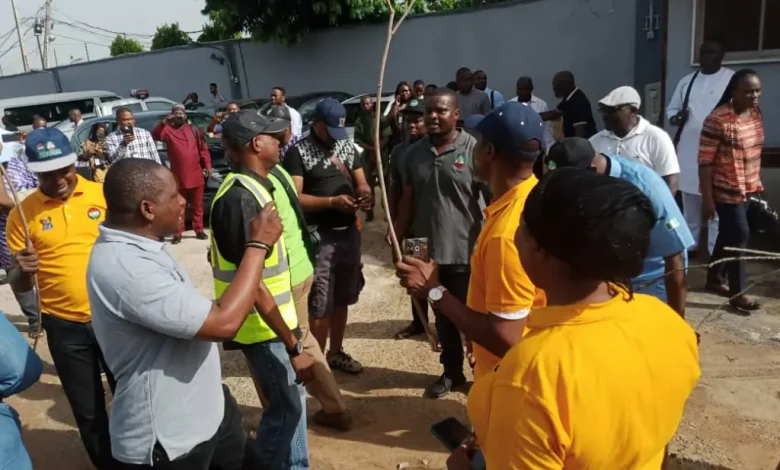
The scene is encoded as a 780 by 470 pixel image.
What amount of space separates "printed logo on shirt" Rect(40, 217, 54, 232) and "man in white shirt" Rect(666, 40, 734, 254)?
5.46 m

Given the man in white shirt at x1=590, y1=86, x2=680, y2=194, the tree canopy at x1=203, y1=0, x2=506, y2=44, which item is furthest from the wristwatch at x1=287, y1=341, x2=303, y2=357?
the tree canopy at x1=203, y1=0, x2=506, y2=44

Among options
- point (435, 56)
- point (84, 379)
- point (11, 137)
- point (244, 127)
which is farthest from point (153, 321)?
point (435, 56)

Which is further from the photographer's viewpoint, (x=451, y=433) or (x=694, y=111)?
(x=694, y=111)

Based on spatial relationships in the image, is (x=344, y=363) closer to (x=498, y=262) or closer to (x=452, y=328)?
(x=452, y=328)

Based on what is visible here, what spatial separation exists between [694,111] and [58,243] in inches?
224

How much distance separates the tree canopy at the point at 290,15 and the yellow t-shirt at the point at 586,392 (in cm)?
1724

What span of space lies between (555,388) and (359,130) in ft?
25.1

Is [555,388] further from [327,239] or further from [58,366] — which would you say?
[327,239]

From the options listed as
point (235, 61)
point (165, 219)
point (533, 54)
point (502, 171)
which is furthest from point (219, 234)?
point (235, 61)

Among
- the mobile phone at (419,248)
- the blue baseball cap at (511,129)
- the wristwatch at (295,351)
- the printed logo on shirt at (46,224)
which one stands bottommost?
the wristwatch at (295,351)

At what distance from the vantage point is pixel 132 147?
822 centimetres

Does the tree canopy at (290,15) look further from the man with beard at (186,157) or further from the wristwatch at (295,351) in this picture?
the wristwatch at (295,351)

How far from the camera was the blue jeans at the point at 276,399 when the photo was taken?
9.42ft

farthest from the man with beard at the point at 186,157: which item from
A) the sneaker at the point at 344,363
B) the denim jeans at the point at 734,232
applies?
the denim jeans at the point at 734,232
